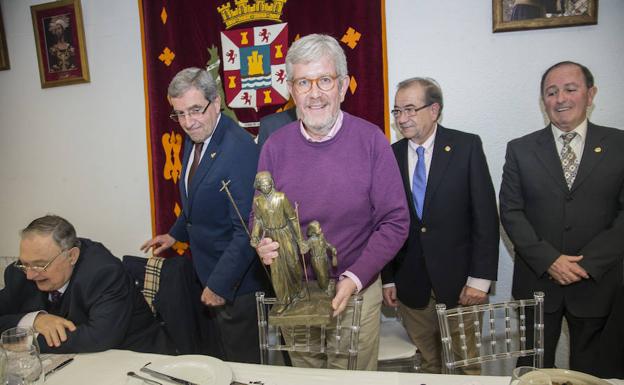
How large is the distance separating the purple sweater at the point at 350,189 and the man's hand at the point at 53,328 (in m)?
0.96

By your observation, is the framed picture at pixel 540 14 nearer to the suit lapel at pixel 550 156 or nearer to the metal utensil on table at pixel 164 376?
the suit lapel at pixel 550 156

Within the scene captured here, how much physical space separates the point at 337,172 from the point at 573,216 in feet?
3.82

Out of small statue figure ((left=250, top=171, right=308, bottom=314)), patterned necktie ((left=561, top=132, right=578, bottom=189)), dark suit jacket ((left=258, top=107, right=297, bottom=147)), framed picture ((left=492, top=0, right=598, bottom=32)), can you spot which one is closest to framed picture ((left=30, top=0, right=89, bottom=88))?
dark suit jacket ((left=258, top=107, right=297, bottom=147))

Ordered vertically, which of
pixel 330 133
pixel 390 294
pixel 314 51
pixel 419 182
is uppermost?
pixel 314 51

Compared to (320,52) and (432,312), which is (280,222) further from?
(432,312)

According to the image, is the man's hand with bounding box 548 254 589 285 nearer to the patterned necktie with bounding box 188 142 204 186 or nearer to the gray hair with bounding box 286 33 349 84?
the gray hair with bounding box 286 33 349 84

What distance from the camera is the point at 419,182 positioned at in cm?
206

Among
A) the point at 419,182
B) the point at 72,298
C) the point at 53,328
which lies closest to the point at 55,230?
the point at 72,298

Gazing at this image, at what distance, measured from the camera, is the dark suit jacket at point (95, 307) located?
155 centimetres

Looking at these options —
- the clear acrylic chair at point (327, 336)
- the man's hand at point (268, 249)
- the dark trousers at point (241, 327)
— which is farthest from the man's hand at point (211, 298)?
the man's hand at point (268, 249)

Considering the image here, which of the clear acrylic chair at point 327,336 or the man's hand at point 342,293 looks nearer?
the man's hand at point 342,293

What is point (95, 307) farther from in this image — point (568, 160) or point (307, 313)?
point (568, 160)

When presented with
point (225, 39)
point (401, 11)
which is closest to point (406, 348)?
point (401, 11)

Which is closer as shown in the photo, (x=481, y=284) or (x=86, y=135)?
(x=481, y=284)
